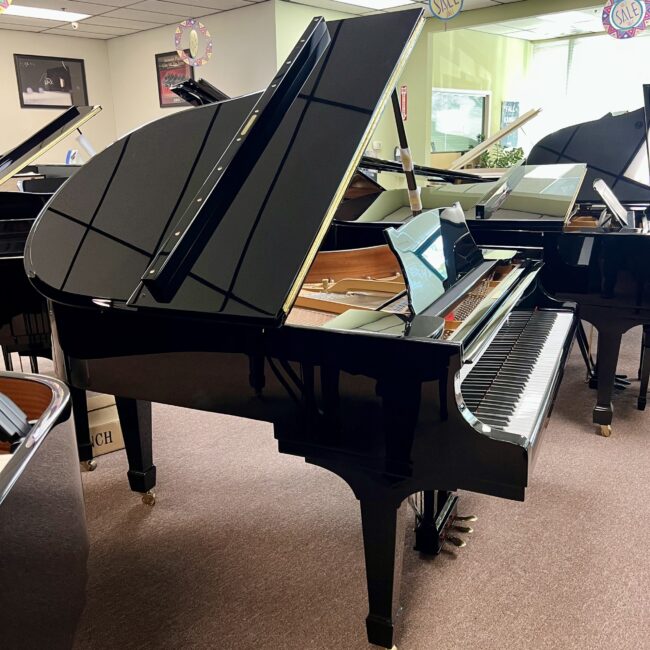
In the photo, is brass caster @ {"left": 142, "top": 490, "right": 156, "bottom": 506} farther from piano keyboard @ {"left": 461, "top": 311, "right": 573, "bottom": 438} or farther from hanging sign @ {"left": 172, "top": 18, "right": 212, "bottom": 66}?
hanging sign @ {"left": 172, "top": 18, "right": 212, "bottom": 66}

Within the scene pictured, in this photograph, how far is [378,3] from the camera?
7945 mm

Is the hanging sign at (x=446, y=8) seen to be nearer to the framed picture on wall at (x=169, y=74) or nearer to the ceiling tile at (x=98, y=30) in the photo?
the framed picture on wall at (x=169, y=74)

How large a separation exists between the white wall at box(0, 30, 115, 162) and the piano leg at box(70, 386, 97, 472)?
25.1 ft

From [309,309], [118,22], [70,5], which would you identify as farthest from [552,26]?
[309,309]

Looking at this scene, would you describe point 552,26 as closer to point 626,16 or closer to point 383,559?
point 626,16

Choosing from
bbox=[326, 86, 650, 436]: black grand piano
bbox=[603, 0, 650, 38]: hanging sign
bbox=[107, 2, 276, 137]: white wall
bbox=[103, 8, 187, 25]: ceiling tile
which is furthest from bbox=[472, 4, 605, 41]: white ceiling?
bbox=[326, 86, 650, 436]: black grand piano

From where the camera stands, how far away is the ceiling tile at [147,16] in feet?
26.8

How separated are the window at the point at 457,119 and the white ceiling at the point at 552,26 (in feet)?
3.32

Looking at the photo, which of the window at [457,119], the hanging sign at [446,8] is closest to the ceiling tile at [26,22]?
the window at [457,119]

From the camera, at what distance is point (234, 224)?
1765 mm

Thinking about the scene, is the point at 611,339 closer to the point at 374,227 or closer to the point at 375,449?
the point at 374,227

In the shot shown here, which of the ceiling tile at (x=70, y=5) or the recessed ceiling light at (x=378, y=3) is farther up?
the ceiling tile at (x=70, y=5)

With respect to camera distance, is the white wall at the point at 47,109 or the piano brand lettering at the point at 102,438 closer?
the piano brand lettering at the point at 102,438

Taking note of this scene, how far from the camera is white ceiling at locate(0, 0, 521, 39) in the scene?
7684mm
